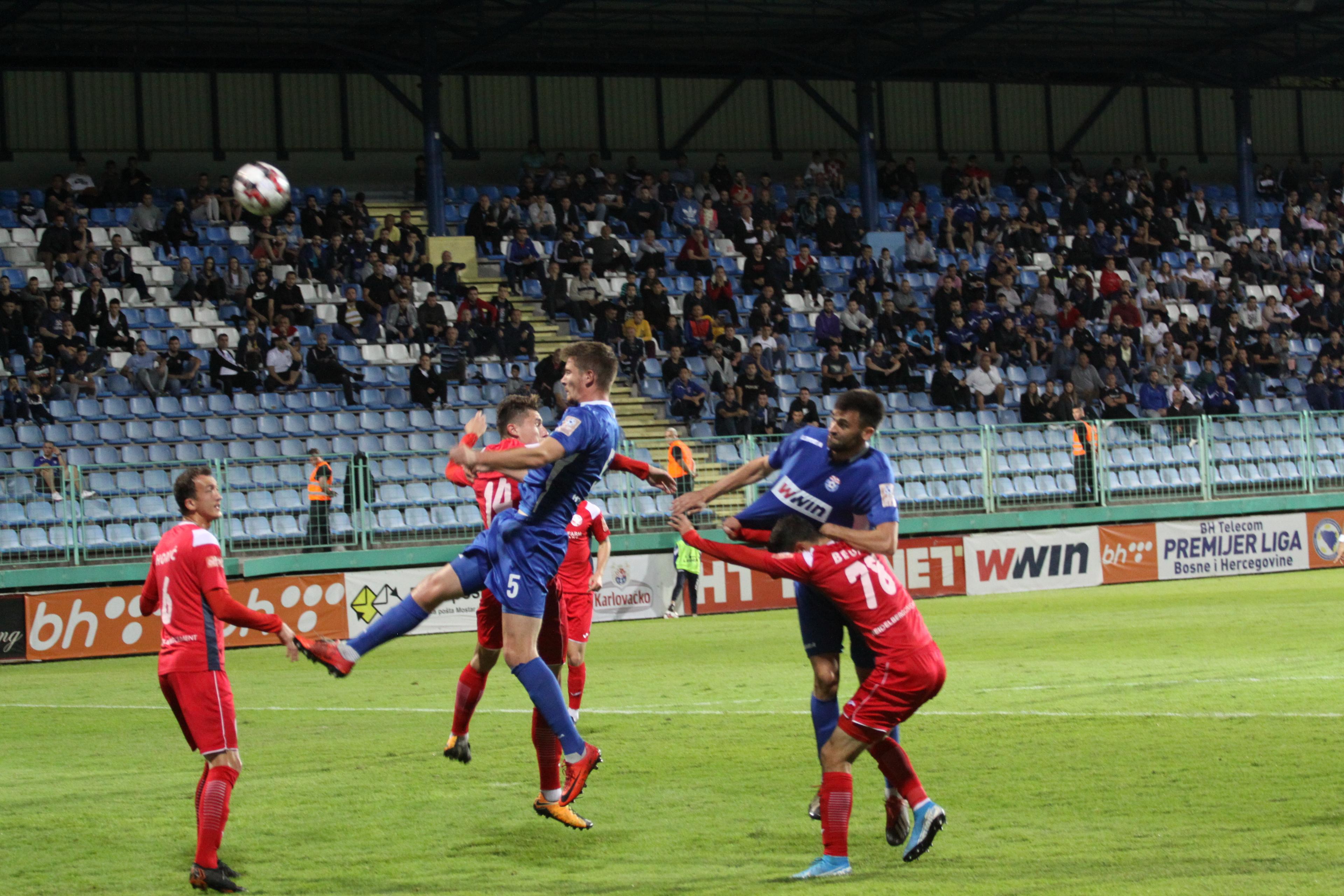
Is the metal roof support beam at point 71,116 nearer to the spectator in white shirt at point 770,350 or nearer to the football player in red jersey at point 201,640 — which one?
the spectator in white shirt at point 770,350

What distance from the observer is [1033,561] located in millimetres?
25719

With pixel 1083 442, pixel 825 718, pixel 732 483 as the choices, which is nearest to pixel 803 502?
pixel 732 483

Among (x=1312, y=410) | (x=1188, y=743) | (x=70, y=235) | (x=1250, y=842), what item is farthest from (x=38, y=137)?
(x=1250, y=842)

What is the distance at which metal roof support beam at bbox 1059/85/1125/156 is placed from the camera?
40500 mm

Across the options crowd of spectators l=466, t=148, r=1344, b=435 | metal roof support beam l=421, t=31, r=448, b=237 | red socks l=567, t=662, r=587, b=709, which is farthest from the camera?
metal roof support beam l=421, t=31, r=448, b=237

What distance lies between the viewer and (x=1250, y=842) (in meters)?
7.23

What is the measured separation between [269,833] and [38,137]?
2617cm

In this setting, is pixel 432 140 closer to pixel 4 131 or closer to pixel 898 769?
pixel 4 131

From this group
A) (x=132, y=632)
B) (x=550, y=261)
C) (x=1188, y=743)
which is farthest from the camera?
(x=550, y=261)

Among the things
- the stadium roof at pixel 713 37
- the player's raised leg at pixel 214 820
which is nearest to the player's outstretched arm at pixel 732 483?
the player's raised leg at pixel 214 820

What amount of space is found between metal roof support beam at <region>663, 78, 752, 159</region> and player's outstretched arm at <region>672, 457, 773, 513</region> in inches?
1158

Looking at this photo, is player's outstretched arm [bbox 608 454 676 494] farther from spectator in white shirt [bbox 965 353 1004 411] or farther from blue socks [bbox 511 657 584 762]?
spectator in white shirt [bbox 965 353 1004 411]

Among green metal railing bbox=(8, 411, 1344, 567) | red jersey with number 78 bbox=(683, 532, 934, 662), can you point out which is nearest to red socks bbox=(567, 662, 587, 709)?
red jersey with number 78 bbox=(683, 532, 934, 662)

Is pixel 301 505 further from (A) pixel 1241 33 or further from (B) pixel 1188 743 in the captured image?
(A) pixel 1241 33
